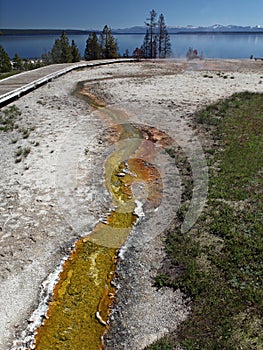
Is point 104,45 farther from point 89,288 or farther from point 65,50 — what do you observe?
point 89,288

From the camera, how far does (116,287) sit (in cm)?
659

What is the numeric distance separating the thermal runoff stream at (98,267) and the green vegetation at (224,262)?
113cm

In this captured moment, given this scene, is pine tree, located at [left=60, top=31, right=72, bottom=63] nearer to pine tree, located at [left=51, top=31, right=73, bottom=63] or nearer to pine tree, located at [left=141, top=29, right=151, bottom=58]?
pine tree, located at [left=51, top=31, right=73, bottom=63]

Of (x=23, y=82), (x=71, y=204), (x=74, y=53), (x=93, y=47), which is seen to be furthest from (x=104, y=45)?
(x=71, y=204)

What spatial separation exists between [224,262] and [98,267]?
2.67 m

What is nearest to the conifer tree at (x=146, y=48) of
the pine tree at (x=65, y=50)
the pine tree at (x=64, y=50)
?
the pine tree at (x=64, y=50)

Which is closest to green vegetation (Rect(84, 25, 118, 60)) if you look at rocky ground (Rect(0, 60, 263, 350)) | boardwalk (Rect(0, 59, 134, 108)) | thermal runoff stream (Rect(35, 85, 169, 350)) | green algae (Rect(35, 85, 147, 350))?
boardwalk (Rect(0, 59, 134, 108))

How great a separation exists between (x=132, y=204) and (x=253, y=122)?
878cm

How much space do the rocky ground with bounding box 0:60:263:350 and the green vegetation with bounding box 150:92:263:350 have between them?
0.34m

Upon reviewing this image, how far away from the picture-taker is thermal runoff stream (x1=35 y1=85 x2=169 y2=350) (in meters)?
5.74

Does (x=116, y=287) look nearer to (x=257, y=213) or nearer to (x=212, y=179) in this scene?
(x=257, y=213)

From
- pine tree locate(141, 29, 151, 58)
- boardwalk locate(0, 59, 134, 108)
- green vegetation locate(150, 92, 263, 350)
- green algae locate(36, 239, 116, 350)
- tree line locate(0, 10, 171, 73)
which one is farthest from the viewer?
pine tree locate(141, 29, 151, 58)

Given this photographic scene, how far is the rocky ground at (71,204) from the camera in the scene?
5965 mm

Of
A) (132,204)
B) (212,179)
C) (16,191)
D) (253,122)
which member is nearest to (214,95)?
(253,122)
